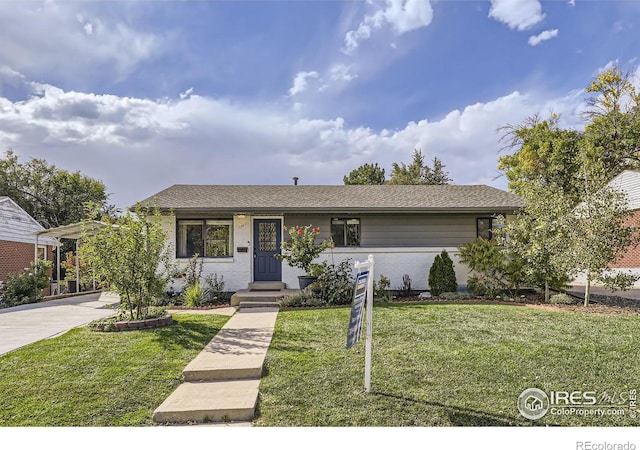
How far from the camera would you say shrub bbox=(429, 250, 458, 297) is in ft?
34.0

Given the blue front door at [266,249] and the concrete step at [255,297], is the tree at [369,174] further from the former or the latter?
the concrete step at [255,297]

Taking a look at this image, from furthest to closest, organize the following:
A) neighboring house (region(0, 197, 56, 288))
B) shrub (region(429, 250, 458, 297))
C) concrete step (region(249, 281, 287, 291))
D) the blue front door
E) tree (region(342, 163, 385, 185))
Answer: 1. tree (region(342, 163, 385, 185))
2. neighboring house (region(0, 197, 56, 288))
3. the blue front door
4. concrete step (region(249, 281, 287, 291))
5. shrub (region(429, 250, 458, 297))

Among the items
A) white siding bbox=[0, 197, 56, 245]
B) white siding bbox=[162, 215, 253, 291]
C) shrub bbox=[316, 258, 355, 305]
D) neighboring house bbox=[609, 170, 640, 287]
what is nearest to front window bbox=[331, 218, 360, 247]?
shrub bbox=[316, 258, 355, 305]

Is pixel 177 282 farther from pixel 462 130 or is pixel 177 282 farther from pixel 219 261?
pixel 462 130

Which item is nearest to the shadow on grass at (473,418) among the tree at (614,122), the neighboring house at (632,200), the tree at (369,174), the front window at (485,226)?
the front window at (485,226)

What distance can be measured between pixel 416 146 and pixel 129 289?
2946 cm

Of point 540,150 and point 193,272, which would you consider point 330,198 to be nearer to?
point 193,272

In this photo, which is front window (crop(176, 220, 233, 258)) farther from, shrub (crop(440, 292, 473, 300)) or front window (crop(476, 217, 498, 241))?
front window (crop(476, 217, 498, 241))

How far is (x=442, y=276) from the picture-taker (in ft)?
34.1

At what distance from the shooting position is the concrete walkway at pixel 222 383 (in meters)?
3.41

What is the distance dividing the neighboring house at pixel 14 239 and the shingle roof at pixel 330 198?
8.22 metres

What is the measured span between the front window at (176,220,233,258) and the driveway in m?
2.64

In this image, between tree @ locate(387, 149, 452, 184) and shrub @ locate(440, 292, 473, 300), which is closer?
shrub @ locate(440, 292, 473, 300)
